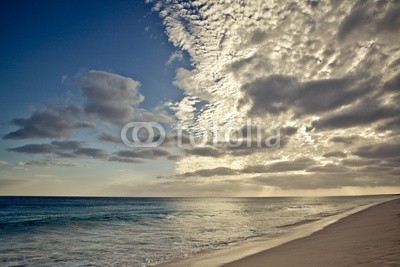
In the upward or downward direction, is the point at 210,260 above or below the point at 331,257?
below

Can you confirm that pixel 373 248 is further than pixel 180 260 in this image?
No

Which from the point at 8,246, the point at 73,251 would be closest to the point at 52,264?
the point at 73,251

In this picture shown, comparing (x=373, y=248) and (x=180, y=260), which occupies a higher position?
(x=373, y=248)

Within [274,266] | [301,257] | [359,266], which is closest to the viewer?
[359,266]

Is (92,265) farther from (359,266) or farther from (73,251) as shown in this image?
(359,266)

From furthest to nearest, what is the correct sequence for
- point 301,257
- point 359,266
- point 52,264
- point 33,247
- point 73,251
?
1. point 33,247
2. point 73,251
3. point 52,264
4. point 301,257
5. point 359,266

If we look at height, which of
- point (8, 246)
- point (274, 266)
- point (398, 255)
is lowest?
point (8, 246)

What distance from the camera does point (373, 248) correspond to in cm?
984

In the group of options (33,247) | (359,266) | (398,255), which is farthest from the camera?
(33,247)

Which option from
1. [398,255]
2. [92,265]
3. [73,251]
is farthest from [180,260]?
[398,255]

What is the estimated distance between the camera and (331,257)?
31.0ft

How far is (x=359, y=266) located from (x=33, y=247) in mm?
19714

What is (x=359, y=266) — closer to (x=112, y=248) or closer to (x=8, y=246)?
(x=112, y=248)

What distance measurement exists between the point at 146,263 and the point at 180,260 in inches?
64.2
